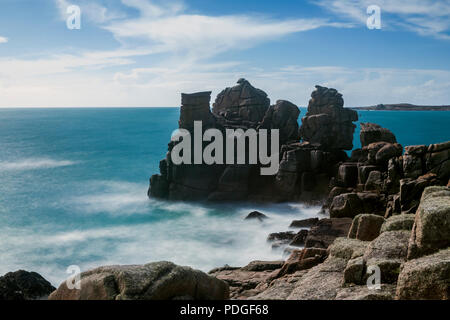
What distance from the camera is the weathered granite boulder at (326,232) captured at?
33.5m

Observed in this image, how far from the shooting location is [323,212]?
170 ft

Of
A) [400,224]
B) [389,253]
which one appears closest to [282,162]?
[400,224]

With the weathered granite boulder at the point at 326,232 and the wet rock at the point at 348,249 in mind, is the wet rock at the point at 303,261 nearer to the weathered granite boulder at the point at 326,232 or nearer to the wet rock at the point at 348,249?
the wet rock at the point at 348,249

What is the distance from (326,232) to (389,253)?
18.7m

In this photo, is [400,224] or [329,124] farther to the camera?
[329,124]

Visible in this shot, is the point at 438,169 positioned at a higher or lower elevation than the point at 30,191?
higher

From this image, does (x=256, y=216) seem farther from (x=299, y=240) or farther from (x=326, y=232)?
(x=326, y=232)

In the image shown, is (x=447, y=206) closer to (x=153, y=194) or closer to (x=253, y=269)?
(x=253, y=269)

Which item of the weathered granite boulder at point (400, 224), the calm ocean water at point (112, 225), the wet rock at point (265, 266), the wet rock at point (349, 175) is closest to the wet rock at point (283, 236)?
the calm ocean water at point (112, 225)

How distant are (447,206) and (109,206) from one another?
6566 cm

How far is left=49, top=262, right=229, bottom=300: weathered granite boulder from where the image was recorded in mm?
14766

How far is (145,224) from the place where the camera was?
62.1 metres

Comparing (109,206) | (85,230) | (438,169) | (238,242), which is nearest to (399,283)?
(438,169)

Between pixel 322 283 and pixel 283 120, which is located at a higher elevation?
pixel 283 120
